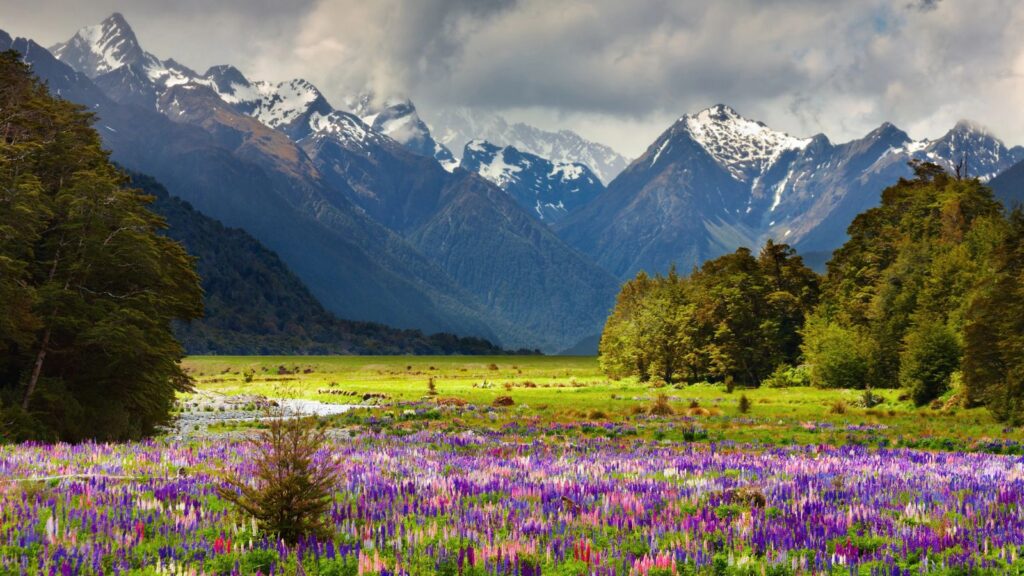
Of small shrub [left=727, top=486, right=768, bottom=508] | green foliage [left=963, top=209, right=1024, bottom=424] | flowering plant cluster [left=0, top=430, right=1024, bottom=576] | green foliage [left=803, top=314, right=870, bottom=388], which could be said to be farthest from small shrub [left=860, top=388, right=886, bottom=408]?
small shrub [left=727, top=486, right=768, bottom=508]

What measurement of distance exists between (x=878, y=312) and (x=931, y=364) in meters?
18.1

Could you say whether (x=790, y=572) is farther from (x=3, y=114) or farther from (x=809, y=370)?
(x=809, y=370)

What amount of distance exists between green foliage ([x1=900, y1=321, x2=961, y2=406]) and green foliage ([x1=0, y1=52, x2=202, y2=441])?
161 ft

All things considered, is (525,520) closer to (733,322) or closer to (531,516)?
(531,516)

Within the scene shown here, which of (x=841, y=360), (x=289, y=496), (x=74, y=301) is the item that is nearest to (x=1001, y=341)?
(x=841, y=360)

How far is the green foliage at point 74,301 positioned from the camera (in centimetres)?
2575

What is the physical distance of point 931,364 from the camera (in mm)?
52500

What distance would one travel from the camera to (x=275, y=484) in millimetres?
8445

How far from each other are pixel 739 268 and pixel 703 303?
6.29m

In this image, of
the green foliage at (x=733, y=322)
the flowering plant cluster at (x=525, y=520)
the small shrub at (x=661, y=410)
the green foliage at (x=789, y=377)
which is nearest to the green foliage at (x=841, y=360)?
the green foliage at (x=789, y=377)

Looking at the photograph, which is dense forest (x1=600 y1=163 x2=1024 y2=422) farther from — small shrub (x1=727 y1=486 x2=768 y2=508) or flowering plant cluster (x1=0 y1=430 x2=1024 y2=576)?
small shrub (x1=727 y1=486 x2=768 y2=508)

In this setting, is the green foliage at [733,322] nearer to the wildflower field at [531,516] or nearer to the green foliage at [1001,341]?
the green foliage at [1001,341]

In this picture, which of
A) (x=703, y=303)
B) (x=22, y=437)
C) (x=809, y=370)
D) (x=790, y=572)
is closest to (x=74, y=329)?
(x=22, y=437)

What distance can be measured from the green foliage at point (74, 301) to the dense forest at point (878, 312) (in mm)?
42533
